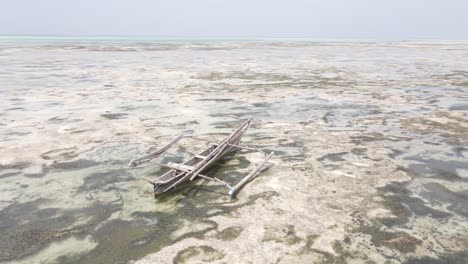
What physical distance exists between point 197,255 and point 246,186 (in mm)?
2940

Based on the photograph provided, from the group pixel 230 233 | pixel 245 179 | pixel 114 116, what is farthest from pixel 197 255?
pixel 114 116

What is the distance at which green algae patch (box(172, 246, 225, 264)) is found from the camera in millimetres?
5930

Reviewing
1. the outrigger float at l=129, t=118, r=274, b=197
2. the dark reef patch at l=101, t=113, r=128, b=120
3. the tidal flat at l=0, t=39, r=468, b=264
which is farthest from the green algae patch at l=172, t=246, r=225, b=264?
the dark reef patch at l=101, t=113, r=128, b=120

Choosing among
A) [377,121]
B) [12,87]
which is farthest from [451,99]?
[12,87]

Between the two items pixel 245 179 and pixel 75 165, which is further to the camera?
pixel 75 165

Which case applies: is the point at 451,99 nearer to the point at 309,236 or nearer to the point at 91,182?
the point at 309,236

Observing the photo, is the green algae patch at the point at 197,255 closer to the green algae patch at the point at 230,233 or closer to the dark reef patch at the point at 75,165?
the green algae patch at the point at 230,233

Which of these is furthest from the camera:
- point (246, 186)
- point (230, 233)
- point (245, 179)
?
point (246, 186)

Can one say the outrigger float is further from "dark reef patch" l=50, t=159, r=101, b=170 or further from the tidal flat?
"dark reef patch" l=50, t=159, r=101, b=170

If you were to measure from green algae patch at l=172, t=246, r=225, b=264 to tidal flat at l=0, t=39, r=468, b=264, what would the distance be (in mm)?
28

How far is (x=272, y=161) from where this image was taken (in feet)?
34.0

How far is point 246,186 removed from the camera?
8742mm

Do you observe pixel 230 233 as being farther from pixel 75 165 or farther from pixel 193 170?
pixel 75 165

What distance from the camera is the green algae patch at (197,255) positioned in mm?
5930
